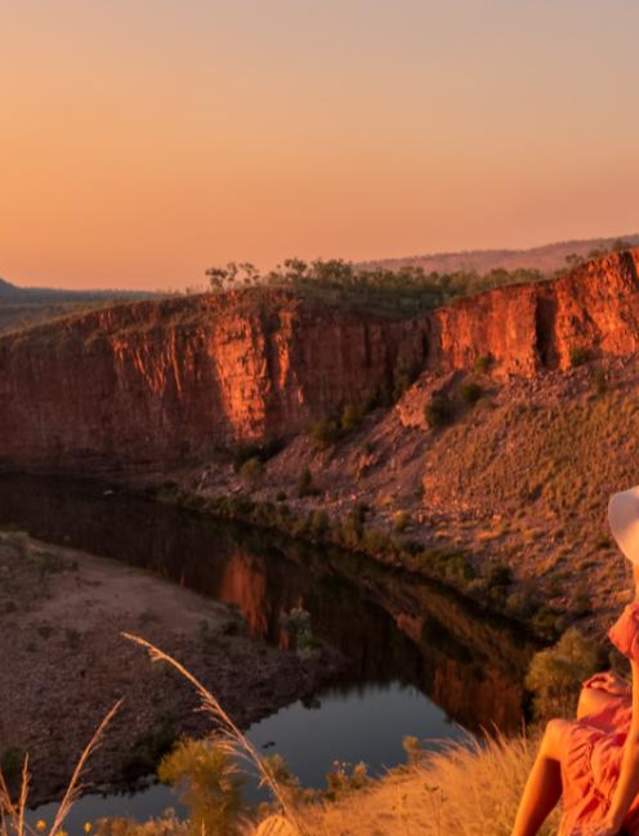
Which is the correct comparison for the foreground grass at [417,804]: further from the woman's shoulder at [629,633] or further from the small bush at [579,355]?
the small bush at [579,355]

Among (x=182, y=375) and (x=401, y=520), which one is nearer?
(x=401, y=520)

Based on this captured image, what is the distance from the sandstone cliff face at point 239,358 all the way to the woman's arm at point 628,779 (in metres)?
32.0

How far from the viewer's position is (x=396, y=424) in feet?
136

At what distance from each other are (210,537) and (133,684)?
1777 centimetres

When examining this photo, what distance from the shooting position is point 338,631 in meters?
27.1

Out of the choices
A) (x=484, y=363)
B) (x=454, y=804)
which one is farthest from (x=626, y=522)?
(x=484, y=363)

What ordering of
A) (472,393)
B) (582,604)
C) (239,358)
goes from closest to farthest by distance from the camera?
(582,604), (472,393), (239,358)

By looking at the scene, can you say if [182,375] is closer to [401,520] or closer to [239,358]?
[239,358]

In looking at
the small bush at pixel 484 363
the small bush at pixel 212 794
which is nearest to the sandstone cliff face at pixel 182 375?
the small bush at pixel 484 363

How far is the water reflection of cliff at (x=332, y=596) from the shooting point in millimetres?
23391

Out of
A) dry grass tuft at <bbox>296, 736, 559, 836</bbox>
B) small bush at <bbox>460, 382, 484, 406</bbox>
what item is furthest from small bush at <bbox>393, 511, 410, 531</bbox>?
dry grass tuft at <bbox>296, 736, 559, 836</bbox>

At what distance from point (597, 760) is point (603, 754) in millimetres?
42

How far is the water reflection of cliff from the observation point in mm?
23391

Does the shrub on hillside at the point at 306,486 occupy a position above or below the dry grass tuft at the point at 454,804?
below
